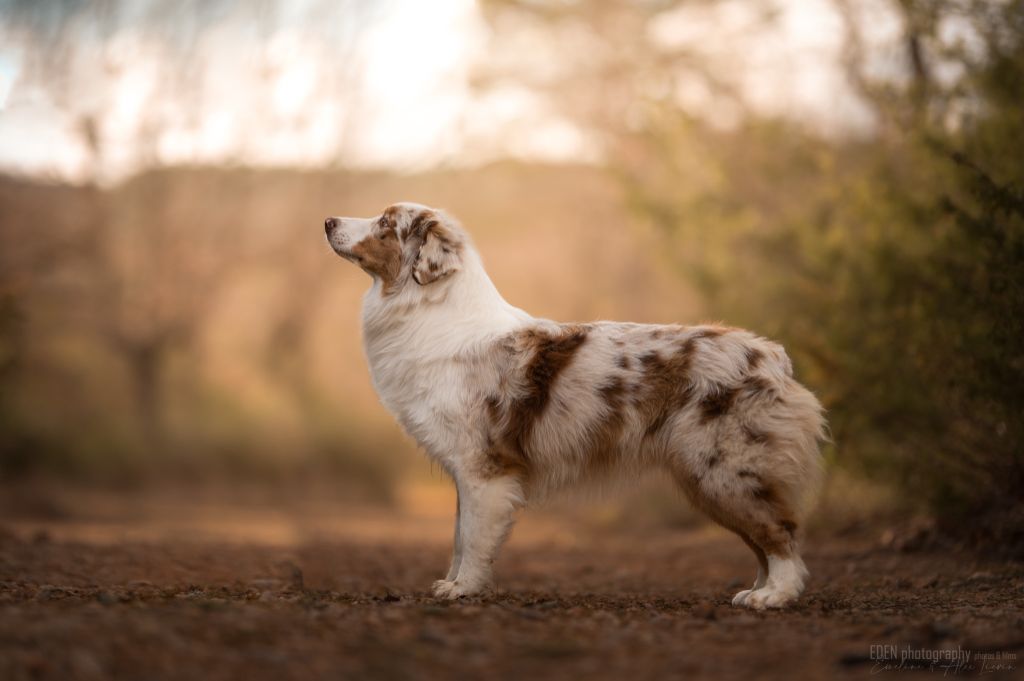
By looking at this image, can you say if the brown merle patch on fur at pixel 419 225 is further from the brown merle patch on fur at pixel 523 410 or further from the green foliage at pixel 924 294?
the green foliage at pixel 924 294

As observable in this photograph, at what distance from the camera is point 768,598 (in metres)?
5.58

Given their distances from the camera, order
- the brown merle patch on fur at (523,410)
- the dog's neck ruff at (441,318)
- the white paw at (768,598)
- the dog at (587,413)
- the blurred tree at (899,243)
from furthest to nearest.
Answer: the blurred tree at (899,243) → the dog's neck ruff at (441,318) → the brown merle patch on fur at (523,410) → the dog at (587,413) → the white paw at (768,598)

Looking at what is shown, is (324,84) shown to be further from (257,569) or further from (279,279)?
(257,569)

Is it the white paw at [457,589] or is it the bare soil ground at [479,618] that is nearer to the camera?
the bare soil ground at [479,618]

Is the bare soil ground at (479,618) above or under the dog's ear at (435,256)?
under

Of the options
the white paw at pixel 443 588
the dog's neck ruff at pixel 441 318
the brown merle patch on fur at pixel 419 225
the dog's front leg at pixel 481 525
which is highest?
the brown merle patch on fur at pixel 419 225

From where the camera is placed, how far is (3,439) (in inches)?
571

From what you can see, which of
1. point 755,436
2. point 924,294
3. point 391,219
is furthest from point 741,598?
point 924,294

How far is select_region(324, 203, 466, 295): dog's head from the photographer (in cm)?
644

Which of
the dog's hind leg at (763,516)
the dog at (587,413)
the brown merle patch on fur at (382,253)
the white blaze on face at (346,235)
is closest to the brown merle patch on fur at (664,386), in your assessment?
the dog at (587,413)

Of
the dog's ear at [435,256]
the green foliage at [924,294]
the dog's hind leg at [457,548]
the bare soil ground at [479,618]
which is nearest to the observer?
the bare soil ground at [479,618]

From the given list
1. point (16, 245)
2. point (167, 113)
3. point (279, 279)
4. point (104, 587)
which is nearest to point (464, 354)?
point (104, 587)

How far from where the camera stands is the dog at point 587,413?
568 centimetres

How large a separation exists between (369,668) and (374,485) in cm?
1471
